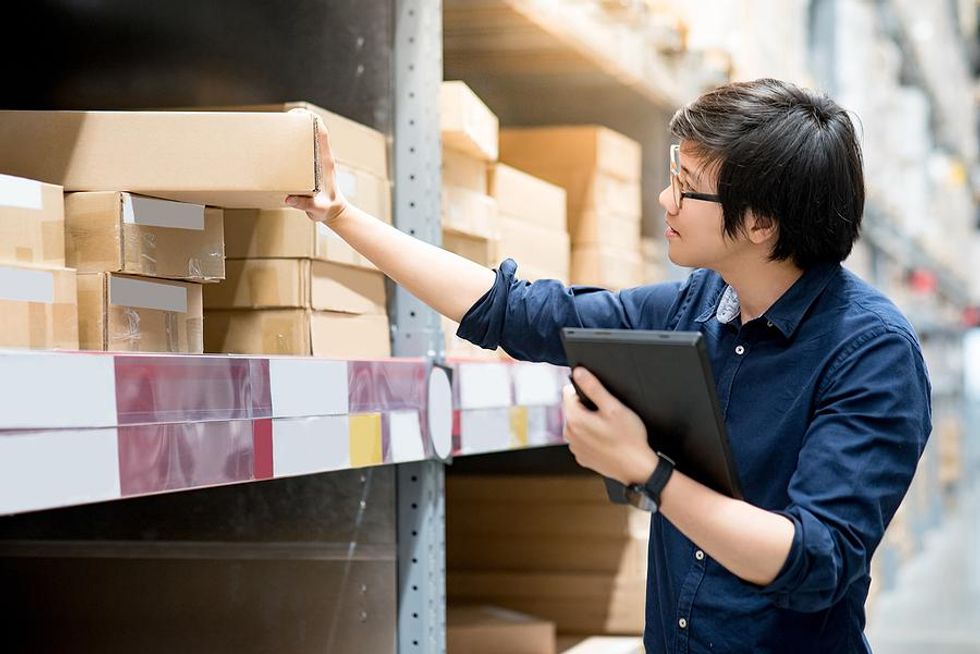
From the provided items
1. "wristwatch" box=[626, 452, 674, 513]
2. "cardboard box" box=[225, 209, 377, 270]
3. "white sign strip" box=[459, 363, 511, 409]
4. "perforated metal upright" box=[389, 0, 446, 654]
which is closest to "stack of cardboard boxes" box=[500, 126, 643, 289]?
"white sign strip" box=[459, 363, 511, 409]

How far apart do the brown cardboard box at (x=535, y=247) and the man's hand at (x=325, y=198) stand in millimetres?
856

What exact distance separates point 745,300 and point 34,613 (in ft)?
4.95

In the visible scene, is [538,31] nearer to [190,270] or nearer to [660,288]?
[660,288]

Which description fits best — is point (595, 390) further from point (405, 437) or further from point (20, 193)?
point (20, 193)

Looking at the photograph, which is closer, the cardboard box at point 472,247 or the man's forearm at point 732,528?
the man's forearm at point 732,528

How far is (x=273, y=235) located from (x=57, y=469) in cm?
86

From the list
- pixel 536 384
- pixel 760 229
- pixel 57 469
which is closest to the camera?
pixel 57 469

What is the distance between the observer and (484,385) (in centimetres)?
247

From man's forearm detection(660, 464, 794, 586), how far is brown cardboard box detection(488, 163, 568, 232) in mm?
1371

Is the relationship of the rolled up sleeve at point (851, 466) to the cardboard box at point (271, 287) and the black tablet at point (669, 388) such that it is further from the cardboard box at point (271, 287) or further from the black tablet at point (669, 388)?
the cardboard box at point (271, 287)

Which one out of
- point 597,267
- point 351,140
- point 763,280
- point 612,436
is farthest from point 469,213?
point 612,436

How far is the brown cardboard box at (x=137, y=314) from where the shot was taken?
1.69 meters

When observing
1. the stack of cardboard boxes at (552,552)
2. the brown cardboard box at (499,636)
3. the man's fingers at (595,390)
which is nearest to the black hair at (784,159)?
the man's fingers at (595,390)

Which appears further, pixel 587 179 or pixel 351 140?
pixel 587 179
